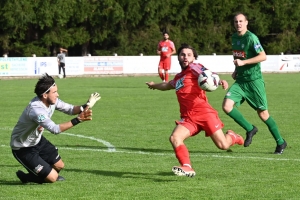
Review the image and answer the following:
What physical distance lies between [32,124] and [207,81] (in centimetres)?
224

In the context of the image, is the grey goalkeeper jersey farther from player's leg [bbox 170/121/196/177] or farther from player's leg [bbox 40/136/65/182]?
player's leg [bbox 170/121/196/177]

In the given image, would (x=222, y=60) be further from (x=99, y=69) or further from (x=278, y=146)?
(x=278, y=146)

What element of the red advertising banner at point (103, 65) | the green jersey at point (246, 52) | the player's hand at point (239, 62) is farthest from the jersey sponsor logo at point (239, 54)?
the red advertising banner at point (103, 65)

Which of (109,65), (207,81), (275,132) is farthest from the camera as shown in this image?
(109,65)

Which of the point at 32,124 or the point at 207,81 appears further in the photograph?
the point at 207,81

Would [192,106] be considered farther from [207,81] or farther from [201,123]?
[207,81]

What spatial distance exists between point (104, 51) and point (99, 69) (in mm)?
15158

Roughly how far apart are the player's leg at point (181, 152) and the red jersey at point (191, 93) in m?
0.23

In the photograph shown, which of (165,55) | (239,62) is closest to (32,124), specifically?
(239,62)

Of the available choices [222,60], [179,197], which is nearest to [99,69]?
[222,60]

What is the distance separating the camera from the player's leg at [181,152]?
8.59 m

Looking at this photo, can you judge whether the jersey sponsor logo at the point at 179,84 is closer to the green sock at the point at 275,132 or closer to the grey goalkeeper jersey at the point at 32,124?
the grey goalkeeper jersey at the point at 32,124

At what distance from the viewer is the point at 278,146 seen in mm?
11125

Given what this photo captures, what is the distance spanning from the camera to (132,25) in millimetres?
60406
